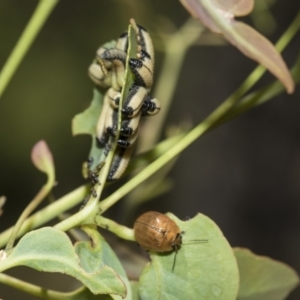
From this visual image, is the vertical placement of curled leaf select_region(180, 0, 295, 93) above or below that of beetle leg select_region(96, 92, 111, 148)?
above

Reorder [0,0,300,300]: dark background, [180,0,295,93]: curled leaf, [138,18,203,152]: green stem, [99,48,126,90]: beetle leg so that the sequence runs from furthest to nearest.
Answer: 1. [0,0,300,300]: dark background
2. [138,18,203,152]: green stem
3. [99,48,126,90]: beetle leg
4. [180,0,295,93]: curled leaf

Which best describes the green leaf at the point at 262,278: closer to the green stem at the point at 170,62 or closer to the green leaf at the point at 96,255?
the green leaf at the point at 96,255

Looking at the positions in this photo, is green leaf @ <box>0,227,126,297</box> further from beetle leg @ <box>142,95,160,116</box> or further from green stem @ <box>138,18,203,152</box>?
green stem @ <box>138,18,203,152</box>

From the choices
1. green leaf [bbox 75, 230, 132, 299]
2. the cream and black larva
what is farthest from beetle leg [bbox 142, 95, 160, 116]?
green leaf [bbox 75, 230, 132, 299]

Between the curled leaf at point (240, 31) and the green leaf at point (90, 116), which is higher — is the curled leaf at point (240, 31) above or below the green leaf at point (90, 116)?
above

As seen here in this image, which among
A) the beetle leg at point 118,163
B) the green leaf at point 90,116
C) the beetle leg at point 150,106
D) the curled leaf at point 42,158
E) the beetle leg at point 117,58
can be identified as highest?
the beetle leg at point 117,58

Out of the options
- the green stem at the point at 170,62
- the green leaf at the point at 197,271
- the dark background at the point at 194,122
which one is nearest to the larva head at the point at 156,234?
the green leaf at the point at 197,271
